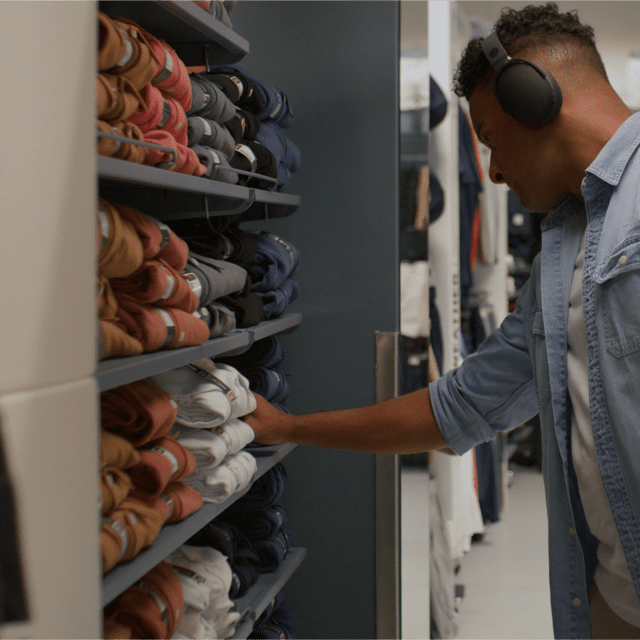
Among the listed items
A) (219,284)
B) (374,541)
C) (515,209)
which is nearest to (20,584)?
(219,284)

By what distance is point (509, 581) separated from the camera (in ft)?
11.8

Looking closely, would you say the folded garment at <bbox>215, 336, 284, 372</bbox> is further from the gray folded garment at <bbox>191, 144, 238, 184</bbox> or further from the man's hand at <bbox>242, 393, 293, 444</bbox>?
the gray folded garment at <bbox>191, 144, 238, 184</bbox>

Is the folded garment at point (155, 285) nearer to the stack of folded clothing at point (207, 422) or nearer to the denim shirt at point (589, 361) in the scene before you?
the stack of folded clothing at point (207, 422)

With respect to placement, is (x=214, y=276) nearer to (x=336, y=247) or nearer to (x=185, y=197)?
(x=185, y=197)

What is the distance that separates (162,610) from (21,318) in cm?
77

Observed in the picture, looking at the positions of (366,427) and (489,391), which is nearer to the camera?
(489,391)

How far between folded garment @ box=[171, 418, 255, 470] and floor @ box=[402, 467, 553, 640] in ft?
6.55

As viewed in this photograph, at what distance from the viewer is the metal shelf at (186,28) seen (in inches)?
50.5

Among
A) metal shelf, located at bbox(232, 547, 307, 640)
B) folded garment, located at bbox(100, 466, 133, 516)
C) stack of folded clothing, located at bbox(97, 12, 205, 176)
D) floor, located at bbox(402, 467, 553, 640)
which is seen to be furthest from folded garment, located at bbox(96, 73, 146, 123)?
floor, located at bbox(402, 467, 553, 640)

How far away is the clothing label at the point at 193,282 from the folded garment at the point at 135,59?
36 centimetres

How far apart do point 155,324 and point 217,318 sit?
0.29 m

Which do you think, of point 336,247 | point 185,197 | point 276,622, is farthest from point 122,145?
point 276,622

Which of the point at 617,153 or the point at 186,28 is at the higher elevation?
the point at 186,28

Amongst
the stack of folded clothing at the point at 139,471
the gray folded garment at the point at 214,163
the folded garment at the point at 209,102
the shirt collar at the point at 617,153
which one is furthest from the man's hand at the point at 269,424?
the shirt collar at the point at 617,153
